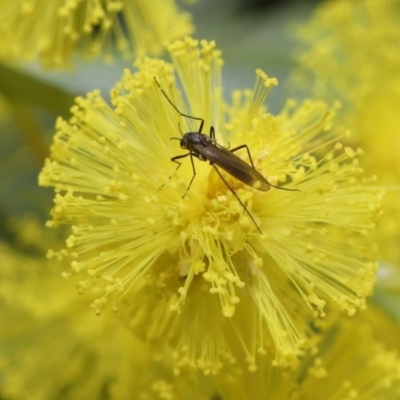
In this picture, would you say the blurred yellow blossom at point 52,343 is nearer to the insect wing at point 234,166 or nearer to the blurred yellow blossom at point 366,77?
the insect wing at point 234,166

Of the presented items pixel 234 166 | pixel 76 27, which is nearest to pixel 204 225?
pixel 234 166

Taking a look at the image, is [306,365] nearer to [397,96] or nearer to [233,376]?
[233,376]

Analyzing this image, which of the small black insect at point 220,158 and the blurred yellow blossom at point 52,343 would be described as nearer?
the small black insect at point 220,158

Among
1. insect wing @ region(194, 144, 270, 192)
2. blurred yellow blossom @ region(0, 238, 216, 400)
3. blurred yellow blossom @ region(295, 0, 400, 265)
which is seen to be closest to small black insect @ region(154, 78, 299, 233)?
insect wing @ region(194, 144, 270, 192)

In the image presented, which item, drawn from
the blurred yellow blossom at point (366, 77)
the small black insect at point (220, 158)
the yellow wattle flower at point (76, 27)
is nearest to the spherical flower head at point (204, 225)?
the small black insect at point (220, 158)

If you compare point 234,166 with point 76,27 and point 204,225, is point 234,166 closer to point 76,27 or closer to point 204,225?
point 204,225

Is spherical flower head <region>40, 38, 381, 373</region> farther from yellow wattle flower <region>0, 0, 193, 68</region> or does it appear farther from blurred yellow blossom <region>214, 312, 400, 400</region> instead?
yellow wattle flower <region>0, 0, 193, 68</region>
